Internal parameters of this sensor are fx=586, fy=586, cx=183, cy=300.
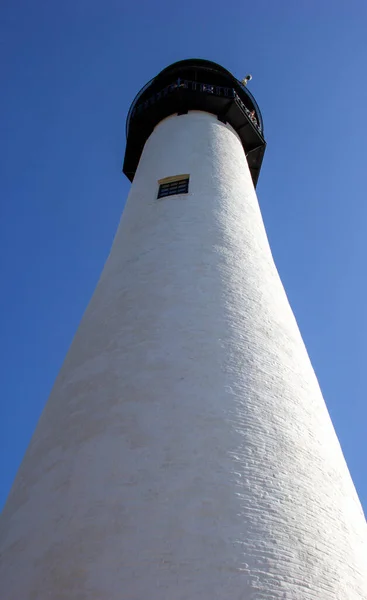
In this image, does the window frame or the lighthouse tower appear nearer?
the lighthouse tower

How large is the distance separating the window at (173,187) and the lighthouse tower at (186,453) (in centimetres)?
153

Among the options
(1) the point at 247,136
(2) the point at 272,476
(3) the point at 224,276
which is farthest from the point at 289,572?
(1) the point at 247,136

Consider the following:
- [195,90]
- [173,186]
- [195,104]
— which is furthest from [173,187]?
[195,90]

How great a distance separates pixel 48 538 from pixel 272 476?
7.05ft

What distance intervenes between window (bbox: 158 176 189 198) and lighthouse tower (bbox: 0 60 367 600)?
1.53 meters

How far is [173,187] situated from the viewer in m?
11.4

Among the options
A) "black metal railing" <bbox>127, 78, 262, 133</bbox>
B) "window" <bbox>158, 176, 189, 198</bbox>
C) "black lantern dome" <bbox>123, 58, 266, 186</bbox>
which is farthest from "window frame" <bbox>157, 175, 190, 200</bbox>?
"black metal railing" <bbox>127, 78, 262, 133</bbox>

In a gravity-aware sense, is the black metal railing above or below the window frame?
above

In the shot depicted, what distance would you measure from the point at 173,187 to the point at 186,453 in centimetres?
690

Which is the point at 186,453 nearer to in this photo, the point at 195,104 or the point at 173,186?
the point at 173,186

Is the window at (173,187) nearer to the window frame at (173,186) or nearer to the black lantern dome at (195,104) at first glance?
the window frame at (173,186)

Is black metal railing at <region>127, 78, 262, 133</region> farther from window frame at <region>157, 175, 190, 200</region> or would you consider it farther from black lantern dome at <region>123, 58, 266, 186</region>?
window frame at <region>157, 175, 190, 200</region>

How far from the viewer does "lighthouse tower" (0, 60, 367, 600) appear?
189 inches

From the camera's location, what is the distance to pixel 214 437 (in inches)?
227
